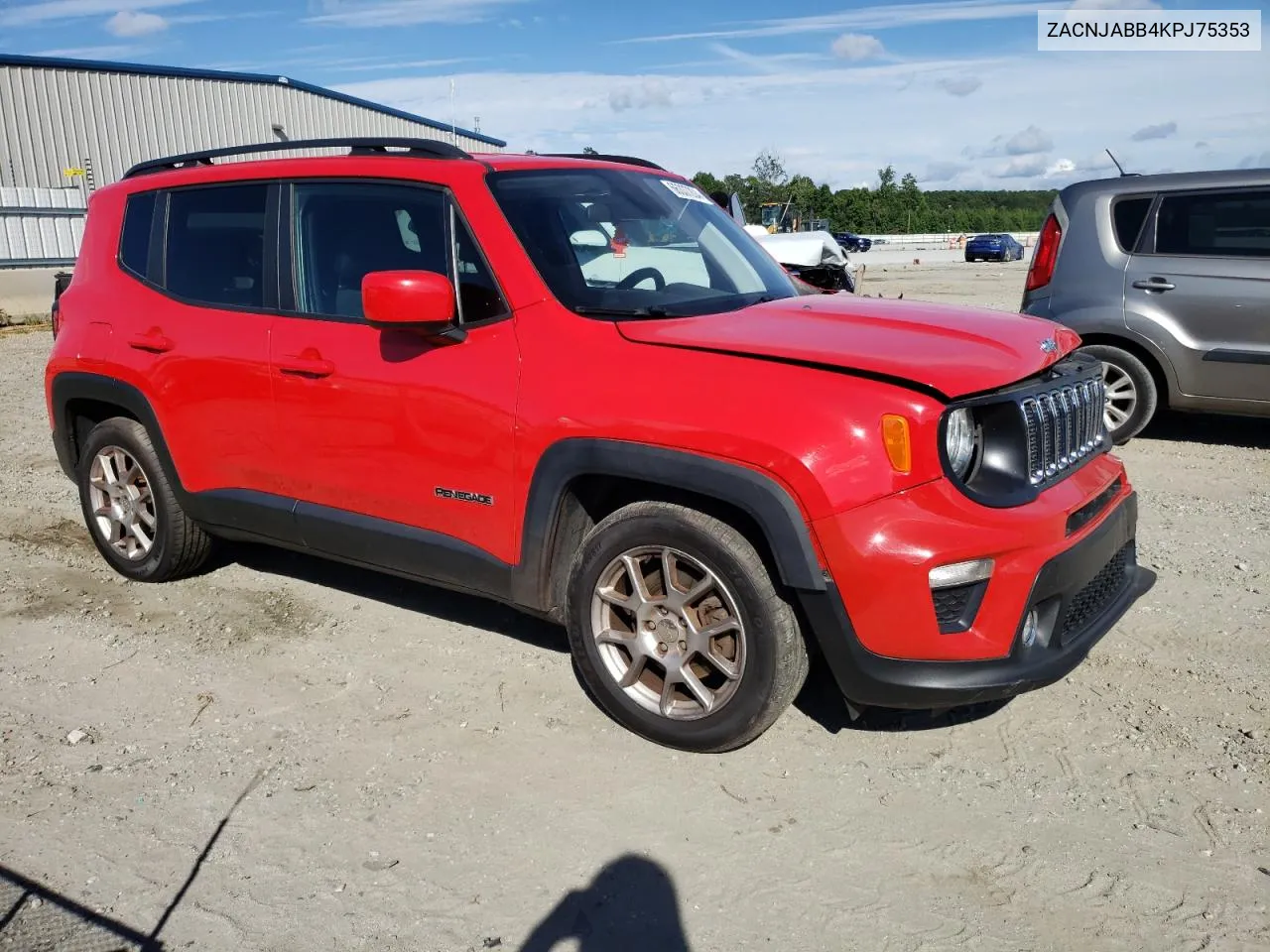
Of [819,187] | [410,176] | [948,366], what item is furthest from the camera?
[819,187]

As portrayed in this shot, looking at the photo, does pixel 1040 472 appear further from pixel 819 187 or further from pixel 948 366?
pixel 819 187

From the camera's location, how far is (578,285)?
3686 mm

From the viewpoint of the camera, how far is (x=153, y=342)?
183 inches

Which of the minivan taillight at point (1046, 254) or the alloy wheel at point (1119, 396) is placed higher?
the minivan taillight at point (1046, 254)

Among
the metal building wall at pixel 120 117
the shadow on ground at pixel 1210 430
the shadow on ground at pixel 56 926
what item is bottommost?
the shadow on ground at pixel 1210 430

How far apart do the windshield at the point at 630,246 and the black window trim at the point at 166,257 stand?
105cm

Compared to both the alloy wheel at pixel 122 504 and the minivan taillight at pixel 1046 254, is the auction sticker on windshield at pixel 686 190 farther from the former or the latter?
the minivan taillight at pixel 1046 254

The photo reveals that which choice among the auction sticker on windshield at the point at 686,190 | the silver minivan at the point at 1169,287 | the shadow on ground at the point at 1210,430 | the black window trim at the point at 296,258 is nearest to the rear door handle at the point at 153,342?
the black window trim at the point at 296,258

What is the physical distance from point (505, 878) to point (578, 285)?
6.12ft

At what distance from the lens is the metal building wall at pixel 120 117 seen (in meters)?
24.4

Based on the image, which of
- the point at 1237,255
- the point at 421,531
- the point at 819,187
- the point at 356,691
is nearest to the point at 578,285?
the point at 421,531

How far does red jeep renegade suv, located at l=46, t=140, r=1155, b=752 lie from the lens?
3.05m

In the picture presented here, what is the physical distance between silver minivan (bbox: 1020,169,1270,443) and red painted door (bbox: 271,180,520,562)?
15.7 ft

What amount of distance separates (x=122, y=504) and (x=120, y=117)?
24821mm
